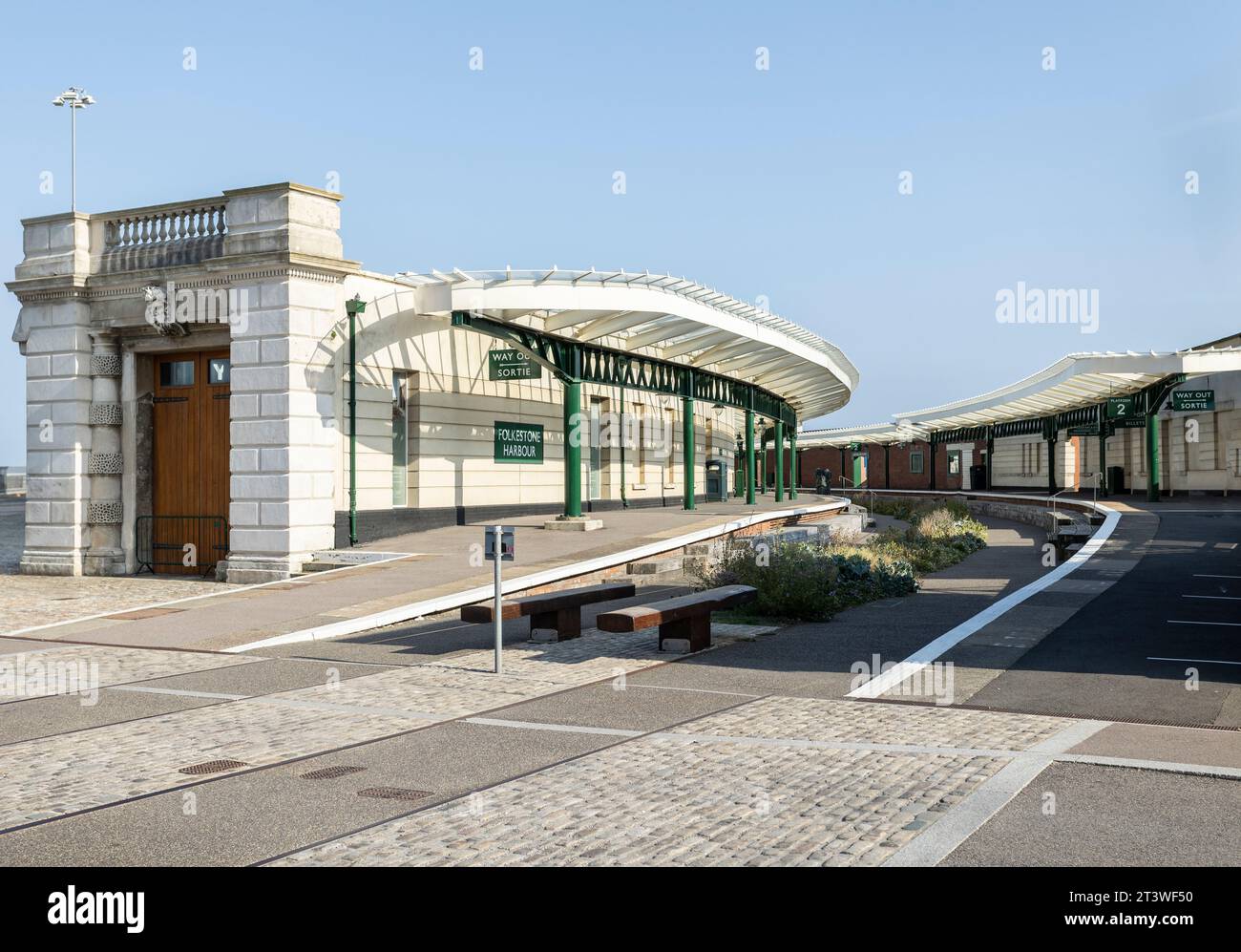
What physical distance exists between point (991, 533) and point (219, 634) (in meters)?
26.8

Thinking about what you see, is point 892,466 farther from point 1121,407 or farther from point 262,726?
point 262,726

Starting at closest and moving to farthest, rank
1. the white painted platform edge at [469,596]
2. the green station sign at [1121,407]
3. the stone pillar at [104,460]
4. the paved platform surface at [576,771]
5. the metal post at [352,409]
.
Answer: the paved platform surface at [576,771], the white painted platform edge at [469,596], the metal post at [352,409], the stone pillar at [104,460], the green station sign at [1121,407]

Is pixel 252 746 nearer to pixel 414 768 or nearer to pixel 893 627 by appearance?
pixel 414 768

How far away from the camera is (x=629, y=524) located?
2614 cm

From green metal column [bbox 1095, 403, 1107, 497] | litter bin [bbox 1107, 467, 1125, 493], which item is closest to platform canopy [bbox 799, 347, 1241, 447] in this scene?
green metal column [bbox 1095, 403, 1107, 497]

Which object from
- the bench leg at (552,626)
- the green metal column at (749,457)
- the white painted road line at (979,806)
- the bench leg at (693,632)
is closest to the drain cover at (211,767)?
the white painted road line at (979,806)

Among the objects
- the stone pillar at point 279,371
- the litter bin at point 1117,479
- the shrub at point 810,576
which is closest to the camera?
the shrub at point 810,576

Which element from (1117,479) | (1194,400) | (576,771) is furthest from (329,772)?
(1117,479)

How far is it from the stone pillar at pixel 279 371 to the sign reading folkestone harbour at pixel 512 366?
5.54 meters

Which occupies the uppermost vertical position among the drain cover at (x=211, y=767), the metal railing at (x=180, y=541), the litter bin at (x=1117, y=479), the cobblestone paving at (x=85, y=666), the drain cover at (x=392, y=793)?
the litter bin at (x=1117, y=479)

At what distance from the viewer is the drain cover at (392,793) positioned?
6.44 meters

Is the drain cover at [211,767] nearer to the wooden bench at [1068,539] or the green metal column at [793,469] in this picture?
the wooden bench at [1068,539]

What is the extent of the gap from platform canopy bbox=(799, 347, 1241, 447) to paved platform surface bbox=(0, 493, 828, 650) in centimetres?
2006

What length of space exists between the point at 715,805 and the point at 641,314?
19614 mm
